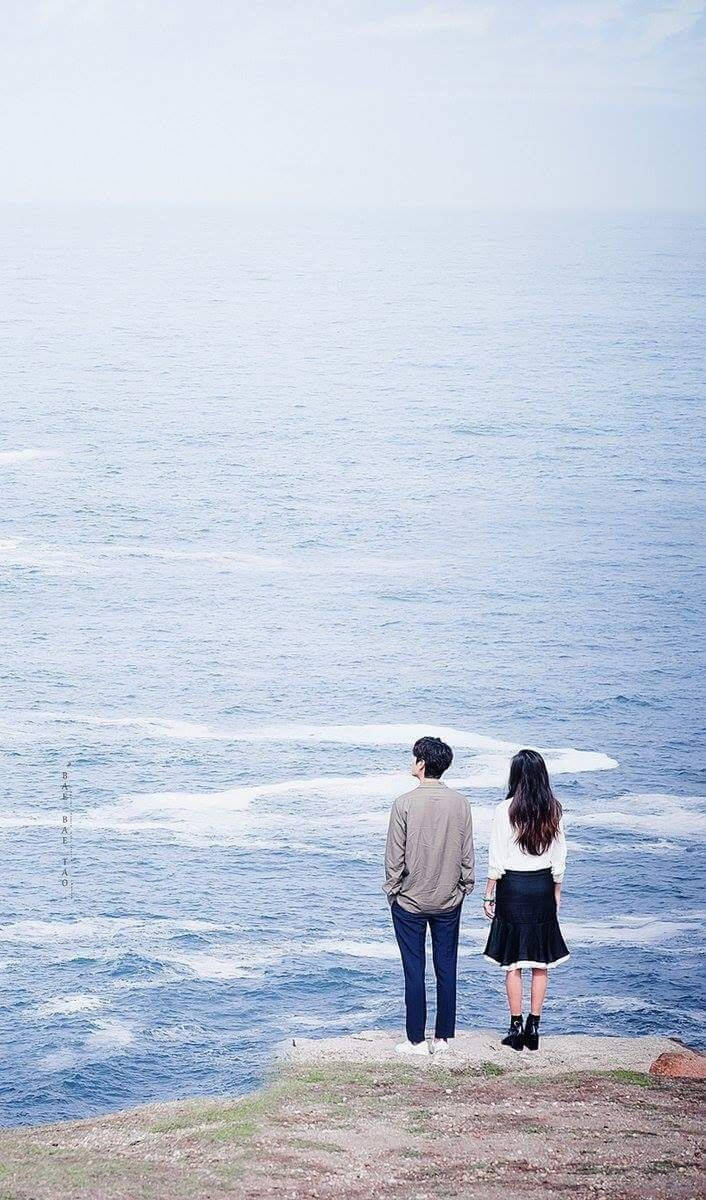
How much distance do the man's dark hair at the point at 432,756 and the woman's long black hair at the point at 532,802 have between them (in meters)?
0.49

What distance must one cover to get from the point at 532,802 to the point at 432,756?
2.52ft

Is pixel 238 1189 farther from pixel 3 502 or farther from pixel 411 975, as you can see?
pixel 3 502

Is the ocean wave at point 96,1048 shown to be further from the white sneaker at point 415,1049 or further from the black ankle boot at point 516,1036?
the black ankle boot at point 516,1036

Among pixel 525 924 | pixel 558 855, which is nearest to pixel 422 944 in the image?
pixel 525 924

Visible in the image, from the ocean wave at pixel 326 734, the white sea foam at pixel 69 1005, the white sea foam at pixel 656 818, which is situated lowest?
the white sea foam at pixel 69 1005

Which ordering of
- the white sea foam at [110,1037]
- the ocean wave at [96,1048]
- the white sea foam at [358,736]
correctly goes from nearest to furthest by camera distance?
the ocean wave at [96,1048] < the white sea foam at [110,1037] < the white sea foam at [358,736]

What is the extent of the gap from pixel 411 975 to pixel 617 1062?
2891mm

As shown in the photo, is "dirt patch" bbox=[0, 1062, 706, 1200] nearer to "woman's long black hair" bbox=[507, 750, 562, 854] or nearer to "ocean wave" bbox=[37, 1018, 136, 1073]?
"woman's long black hair" bbox=[507, 750, 562, 854]

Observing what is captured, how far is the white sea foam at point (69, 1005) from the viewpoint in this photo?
108 ft

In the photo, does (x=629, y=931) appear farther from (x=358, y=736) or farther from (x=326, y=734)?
(x=326, y=734)

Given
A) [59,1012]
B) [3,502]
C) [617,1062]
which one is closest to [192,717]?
[59,1012]

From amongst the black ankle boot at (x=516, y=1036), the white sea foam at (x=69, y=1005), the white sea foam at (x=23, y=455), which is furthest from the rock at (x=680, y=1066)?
the white sea foam at (x=23, y=455)

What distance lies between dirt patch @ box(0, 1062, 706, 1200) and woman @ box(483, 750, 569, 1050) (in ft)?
2.63

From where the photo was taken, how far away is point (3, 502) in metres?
85.5
